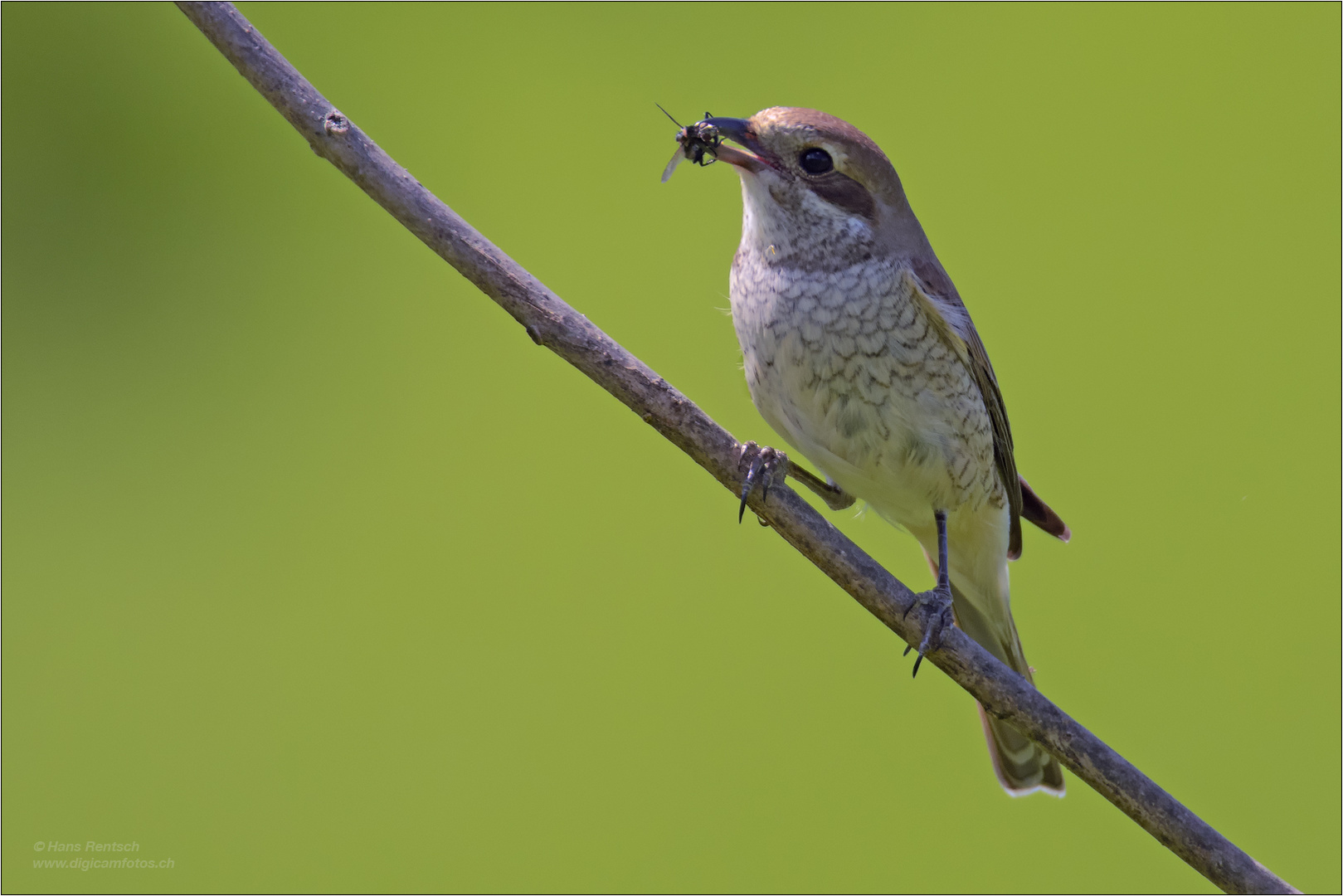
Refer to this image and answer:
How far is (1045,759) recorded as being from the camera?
72.2 inches

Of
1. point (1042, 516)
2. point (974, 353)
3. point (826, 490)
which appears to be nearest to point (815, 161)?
point (974, 353)

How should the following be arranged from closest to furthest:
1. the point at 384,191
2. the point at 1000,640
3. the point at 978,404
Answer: the point at 384,191, the point at 978,404, the point at 1000,640

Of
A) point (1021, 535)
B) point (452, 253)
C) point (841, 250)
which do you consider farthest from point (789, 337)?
point (1021, 535)

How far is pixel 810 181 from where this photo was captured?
140cm

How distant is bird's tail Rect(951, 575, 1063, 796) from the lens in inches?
69.9

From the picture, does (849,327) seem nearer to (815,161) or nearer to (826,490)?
(815,161)

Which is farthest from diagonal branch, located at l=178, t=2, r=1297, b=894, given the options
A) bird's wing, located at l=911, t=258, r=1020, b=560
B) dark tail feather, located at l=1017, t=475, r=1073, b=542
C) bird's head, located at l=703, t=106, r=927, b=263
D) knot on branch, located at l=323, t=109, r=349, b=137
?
dark tail feather, located at l=1017, t=475, r=1073, b=542

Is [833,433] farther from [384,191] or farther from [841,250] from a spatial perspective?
[384,191]

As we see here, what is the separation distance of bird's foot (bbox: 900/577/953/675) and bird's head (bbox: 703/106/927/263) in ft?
1.61

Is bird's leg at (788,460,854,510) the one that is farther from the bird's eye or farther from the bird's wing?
the bird's eye

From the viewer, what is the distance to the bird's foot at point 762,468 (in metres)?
1.31

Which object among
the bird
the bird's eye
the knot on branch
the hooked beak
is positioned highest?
the bird's eye

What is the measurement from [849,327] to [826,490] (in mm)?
375

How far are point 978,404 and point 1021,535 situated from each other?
40 centimetres
